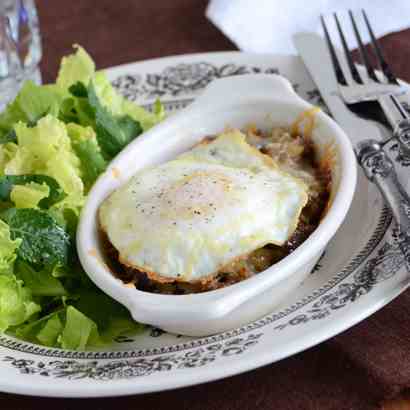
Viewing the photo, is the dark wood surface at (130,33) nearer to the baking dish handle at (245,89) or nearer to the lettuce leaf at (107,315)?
the lettuce leaf at (107,315)

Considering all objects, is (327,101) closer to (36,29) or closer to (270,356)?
(270,356)

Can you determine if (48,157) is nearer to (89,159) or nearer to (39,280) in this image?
(89,159)

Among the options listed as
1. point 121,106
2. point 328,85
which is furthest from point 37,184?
point 328,85

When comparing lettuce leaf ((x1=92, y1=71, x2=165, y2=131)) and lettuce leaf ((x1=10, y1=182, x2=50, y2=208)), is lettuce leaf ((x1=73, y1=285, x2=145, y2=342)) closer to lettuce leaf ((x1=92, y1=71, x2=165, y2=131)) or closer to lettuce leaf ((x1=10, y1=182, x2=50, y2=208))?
lettuce leaf ((x1=10, y1=182, x2=50, y2=208))

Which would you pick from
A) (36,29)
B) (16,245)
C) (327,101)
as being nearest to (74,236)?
(16,245)

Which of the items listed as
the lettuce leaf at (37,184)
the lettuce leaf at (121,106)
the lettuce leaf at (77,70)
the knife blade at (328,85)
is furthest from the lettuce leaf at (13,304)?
the knife blade at (328,85)

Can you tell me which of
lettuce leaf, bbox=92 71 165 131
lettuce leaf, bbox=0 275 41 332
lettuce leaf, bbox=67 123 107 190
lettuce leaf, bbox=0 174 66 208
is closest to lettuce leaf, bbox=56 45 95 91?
lettuce leaf, bbox=92 71 165 131
